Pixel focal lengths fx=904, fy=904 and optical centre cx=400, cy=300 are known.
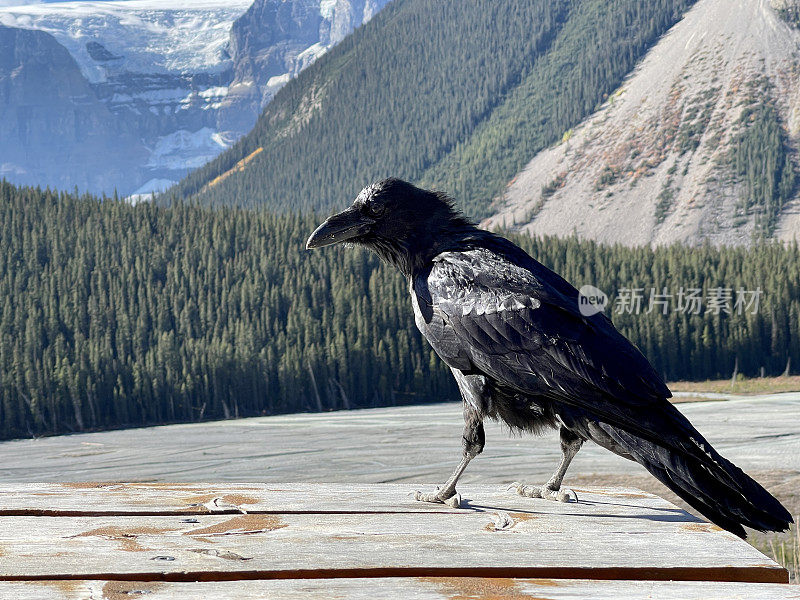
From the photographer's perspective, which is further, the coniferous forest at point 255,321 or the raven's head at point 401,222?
the coniferous forest at point 255,321

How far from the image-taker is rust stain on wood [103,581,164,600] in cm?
309

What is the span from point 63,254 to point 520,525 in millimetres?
131369

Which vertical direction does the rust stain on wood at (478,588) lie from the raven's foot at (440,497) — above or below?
above

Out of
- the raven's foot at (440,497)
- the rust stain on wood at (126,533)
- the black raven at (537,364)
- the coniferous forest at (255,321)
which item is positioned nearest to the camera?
the rust stain on wood at (126,533)

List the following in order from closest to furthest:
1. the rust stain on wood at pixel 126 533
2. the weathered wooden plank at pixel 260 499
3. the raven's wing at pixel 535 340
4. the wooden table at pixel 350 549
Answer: the wooden table at pixel 350 549, the rust stain on wood at pixel 126 533, the weathered wooden plank at pixel 260 499, the raven's wing at pixel 535 340

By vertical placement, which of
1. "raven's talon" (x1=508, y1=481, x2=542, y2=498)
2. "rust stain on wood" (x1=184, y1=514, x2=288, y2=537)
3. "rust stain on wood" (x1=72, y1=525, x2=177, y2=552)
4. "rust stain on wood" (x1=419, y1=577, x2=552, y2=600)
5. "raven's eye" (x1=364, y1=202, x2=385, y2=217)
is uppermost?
"raven's eye" (x1=364, y1=202, x2=385, y2=217)

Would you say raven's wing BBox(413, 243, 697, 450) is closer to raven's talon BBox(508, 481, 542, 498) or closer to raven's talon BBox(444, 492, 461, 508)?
raven's talon BBox(508, 481, 542, 498)

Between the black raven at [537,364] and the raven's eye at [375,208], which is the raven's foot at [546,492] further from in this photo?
the raven's eye at [375,208]

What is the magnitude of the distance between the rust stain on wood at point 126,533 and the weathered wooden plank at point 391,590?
51 cm

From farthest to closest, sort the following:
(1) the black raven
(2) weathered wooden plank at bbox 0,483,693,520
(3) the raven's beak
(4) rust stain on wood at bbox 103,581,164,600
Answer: (3) the raven's beak < (1) the black raven < (2) weathered wooden plank at bbox 0,483,693,520 < (4) rust stain on wood at bbox 103,581,164,600

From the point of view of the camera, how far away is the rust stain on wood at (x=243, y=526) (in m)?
4.09

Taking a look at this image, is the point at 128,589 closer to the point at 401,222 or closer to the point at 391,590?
the point at 391,590
